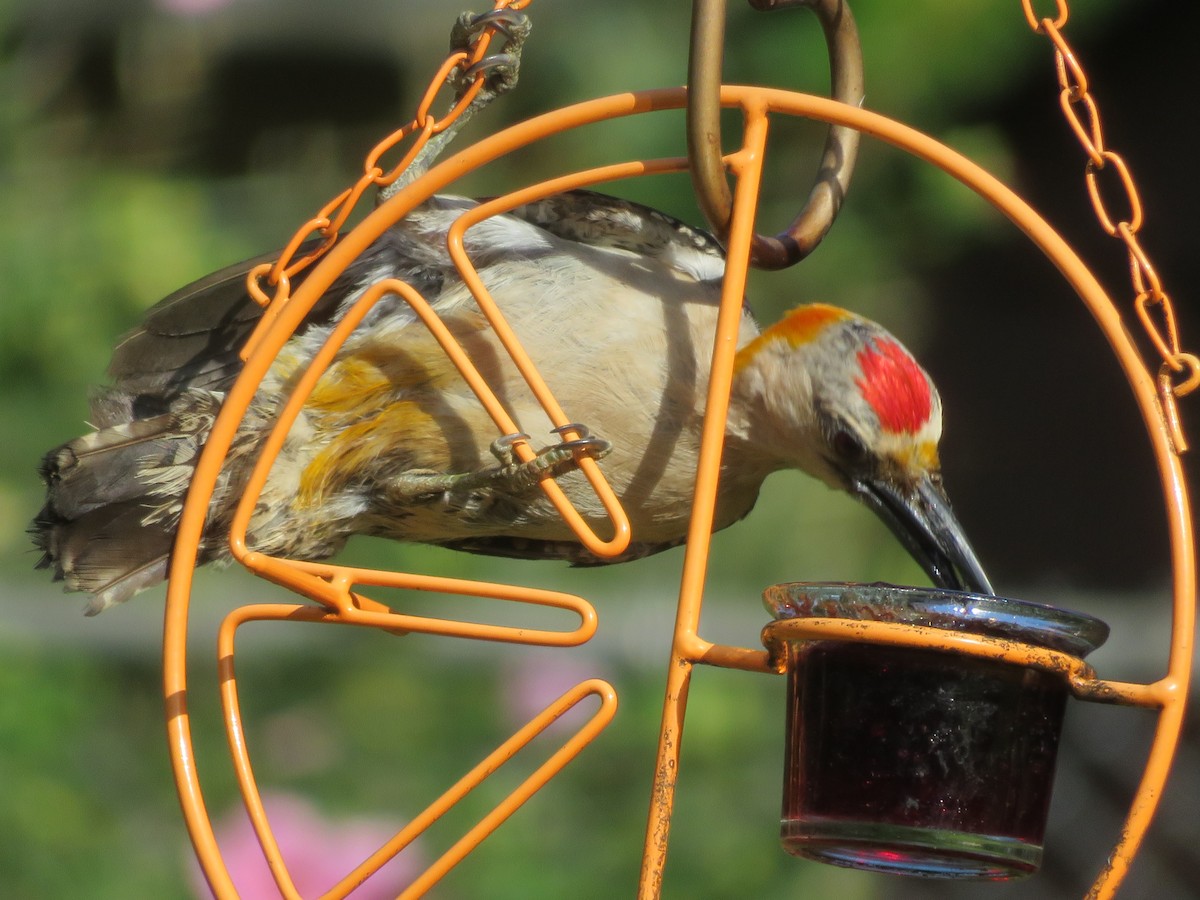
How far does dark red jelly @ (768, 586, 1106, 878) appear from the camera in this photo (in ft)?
5.15

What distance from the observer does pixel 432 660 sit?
171 inches

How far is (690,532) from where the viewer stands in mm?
1484

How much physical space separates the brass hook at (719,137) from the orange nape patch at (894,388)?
42 cm

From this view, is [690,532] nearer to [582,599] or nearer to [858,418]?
[582,599]

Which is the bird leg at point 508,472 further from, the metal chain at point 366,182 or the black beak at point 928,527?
the black beak at point 928,527

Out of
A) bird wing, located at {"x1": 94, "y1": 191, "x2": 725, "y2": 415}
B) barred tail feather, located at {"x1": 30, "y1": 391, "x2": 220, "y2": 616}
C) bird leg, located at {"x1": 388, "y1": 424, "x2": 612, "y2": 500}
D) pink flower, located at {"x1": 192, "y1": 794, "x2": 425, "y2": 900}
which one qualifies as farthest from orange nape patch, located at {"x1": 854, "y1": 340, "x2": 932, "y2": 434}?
pink flower, located at {"x1": 192, "y1": 794, "x2": 425, "y2": 900}

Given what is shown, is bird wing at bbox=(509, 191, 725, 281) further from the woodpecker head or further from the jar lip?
the jar lip

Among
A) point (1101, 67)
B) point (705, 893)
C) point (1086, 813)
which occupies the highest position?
point (1101, 67)

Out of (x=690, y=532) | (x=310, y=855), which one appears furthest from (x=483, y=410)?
(x=310, y=855)

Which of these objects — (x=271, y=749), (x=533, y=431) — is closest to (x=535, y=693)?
(x=271, y=749)

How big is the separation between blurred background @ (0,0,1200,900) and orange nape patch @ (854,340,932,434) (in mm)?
1738

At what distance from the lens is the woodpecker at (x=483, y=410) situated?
2.53 meters

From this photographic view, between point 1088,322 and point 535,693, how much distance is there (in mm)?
2168

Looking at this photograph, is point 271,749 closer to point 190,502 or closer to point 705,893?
point 705,893
